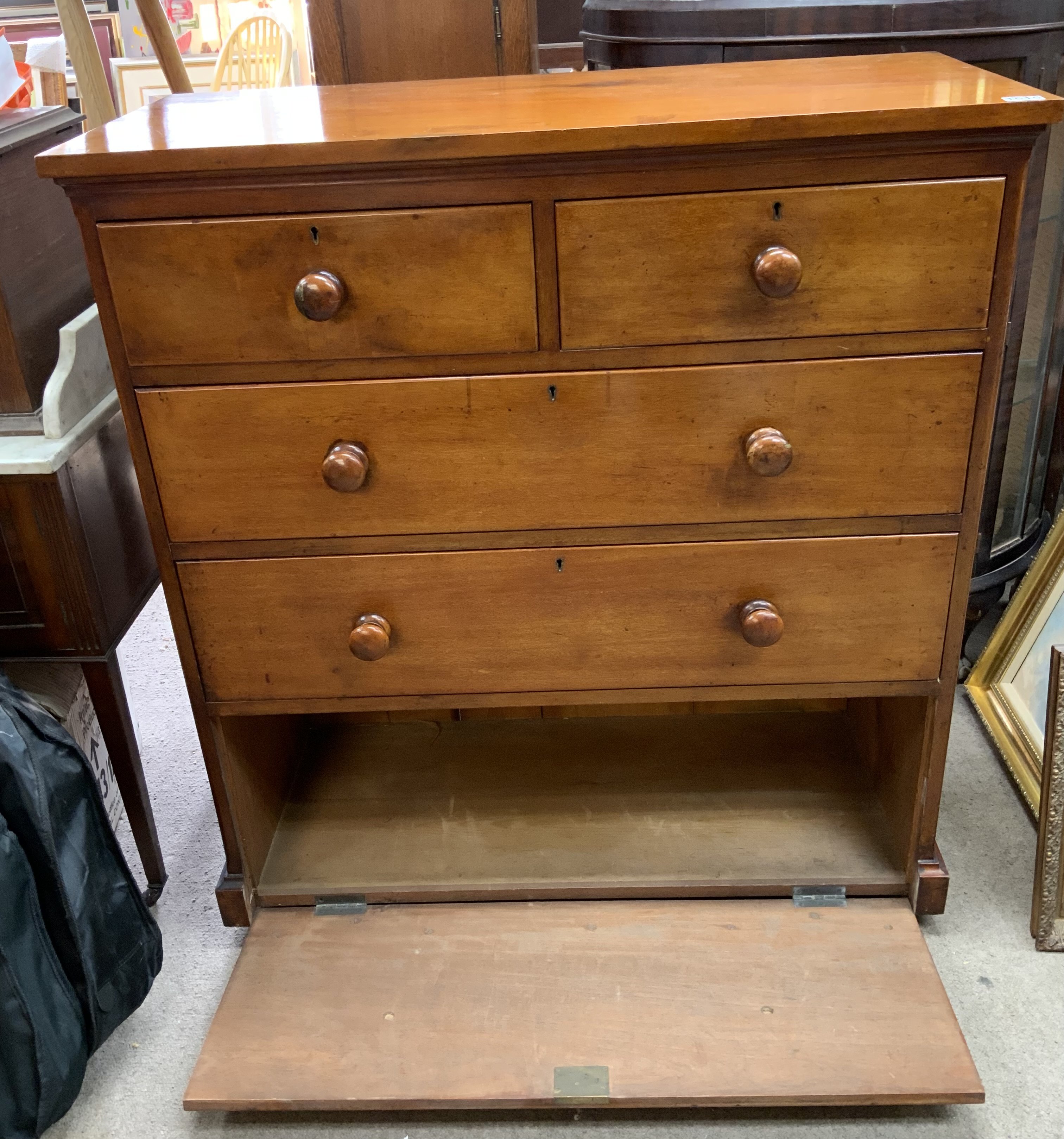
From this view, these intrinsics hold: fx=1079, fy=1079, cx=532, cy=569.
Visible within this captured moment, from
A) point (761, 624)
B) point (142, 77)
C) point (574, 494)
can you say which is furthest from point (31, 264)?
point (142, 77)

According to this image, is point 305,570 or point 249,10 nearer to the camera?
point 305,570

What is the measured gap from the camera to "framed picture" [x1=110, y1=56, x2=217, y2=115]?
4406 mm

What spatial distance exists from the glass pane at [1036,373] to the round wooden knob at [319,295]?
947 millimetres

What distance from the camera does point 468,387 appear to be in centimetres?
106

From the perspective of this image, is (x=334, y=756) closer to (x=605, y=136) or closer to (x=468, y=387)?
(x=468, y=387)

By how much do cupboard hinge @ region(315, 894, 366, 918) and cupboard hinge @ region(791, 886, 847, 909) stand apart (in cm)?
54

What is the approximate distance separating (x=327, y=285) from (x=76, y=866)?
678mm

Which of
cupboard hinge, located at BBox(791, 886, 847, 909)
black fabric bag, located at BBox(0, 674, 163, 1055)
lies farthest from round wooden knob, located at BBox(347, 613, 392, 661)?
cupboard hinge, located at BBox(791, 886, 847, 909)

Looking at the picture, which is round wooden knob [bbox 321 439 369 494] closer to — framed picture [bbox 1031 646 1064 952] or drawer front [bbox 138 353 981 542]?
drawer front [bbox 138 353 981 542]

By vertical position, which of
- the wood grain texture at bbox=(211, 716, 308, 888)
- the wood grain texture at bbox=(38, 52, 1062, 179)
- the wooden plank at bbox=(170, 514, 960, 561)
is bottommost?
the wood grain texture at bbox=(211, 716, 308, 888)

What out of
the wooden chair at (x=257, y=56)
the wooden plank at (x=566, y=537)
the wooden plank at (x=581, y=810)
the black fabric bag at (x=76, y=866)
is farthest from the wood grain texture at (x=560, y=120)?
the wooden chair at (x=257, y=56)

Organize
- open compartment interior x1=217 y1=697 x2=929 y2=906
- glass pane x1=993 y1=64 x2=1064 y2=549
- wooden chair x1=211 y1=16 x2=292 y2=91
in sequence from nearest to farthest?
open compartment interior x1=217 y1=697 x2=929 y2=906 → glass pane x1=993 y1=64 x2=1064 y2=549 → wooden chair x1=211 y1=16 x2=292 y2=91

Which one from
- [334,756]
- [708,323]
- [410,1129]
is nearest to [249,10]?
[334,756]

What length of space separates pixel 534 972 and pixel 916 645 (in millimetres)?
577
